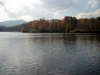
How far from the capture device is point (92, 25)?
158 metres

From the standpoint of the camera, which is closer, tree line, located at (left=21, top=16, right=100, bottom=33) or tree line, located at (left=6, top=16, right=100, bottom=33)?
tree line, located at (left=6, top=16, right=100, bottom=33)

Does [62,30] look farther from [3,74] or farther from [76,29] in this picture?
[3,74]

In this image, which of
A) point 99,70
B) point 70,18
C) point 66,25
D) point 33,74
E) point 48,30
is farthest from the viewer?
point 48,30

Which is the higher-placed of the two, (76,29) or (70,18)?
(70,18)

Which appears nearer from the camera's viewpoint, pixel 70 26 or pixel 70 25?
pixel 70 26

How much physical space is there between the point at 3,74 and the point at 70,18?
16732cm

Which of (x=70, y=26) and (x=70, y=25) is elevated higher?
(x=70, y=25)

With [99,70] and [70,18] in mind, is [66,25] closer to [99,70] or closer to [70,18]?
[70,18]

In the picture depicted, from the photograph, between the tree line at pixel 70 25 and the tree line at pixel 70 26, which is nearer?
the tree line at pixel 70 26

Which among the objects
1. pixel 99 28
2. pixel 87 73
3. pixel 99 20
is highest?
pixel 99 20

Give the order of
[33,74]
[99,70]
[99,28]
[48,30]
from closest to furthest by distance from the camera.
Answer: [33,74] → [99,70] → [99,28] → [48,30]

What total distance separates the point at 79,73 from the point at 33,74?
227 inches

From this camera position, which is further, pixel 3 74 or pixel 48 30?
pixel 48 30

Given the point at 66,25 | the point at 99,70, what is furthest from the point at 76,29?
the point at 99,70
